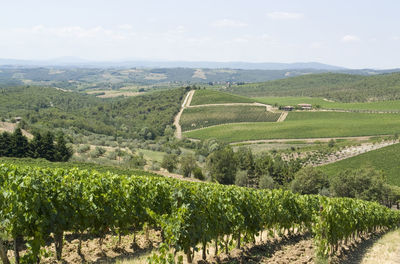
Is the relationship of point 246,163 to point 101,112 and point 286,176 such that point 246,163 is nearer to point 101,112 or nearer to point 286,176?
point 286,176

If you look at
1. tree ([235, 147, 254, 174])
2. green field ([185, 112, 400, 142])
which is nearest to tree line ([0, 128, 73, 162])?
tree ([235, 147, 254, 174])

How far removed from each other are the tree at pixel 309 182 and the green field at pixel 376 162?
13797mm

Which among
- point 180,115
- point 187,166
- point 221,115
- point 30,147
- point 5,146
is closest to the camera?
→ point 5,146

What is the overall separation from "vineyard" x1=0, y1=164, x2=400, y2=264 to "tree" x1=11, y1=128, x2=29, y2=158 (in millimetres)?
45425

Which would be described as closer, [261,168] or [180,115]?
[261,168]

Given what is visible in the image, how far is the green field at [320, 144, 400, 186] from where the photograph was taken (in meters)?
72.9

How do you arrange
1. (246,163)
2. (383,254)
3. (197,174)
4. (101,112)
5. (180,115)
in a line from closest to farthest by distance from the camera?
(383,254), (197,174), (246,163), (180,115), (101,112)

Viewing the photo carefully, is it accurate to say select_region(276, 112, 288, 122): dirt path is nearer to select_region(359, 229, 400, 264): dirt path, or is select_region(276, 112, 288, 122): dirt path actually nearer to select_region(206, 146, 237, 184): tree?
select_region(206, 146, 237, 184): tree

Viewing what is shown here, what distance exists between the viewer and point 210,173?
225 feet

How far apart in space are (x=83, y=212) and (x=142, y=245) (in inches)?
160

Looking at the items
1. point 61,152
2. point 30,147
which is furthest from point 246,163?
point 30,147

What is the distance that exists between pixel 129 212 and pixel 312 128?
12260 centimetres

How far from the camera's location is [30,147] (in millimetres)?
55281

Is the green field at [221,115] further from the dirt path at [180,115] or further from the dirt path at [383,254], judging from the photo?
the dirt path at [383,254]
